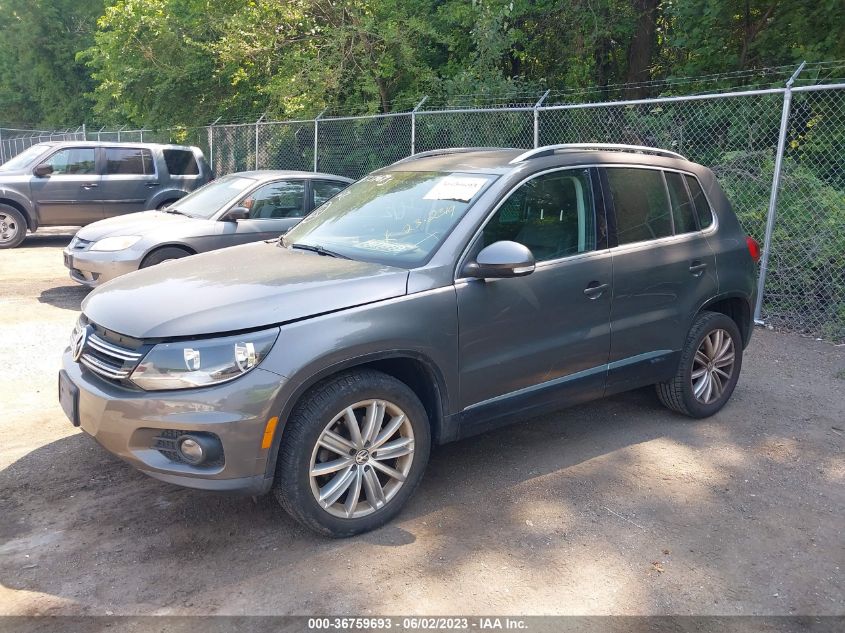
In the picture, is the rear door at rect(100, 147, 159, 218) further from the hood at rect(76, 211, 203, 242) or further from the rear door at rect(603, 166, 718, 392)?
the rear door at rect(603, 166, 718, 392)

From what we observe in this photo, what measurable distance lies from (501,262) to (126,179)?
10805 mm

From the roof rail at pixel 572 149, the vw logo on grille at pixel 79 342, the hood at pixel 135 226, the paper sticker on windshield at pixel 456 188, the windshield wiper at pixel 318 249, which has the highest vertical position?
the roof rail at pixel 572 149

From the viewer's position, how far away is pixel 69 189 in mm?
12656

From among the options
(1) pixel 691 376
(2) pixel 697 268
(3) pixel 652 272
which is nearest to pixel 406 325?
(3) pixel 652 272

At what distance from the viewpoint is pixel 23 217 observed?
1255 cm

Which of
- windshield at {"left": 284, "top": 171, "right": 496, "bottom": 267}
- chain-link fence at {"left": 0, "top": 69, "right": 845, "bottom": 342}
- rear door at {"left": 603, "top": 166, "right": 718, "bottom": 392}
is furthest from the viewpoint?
chain-link fence at {"left": 0, "top": 69, "right": 845, "bottom": 342}

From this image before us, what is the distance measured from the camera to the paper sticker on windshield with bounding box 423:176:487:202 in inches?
164

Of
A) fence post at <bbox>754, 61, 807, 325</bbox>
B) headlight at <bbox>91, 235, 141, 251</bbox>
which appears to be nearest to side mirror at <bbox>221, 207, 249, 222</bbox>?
headlight at <bbox>91, 235, 141, 251</bbox>

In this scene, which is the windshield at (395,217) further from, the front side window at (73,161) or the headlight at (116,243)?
the front side window at (73,161)

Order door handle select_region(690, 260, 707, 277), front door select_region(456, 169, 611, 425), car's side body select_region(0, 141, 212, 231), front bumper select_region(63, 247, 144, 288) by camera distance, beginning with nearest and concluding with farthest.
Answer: front door select_region(456, 169, 611, 425) < door handle select_region(690, 260, 707, 277) < front bumper select_region(63, 247, 144, 288) < car's side body select_region(0, 141, 212, 231)

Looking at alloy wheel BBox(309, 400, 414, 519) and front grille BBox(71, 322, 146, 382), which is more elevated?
front grille BBox(71, 322, 146, 382)

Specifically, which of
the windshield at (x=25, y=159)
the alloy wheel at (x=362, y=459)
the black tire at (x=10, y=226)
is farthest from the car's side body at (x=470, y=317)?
the windshield at (x=25, y=159)

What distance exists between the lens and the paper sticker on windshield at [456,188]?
4.17m

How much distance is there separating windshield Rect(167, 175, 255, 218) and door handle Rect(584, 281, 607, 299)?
5.33 m
